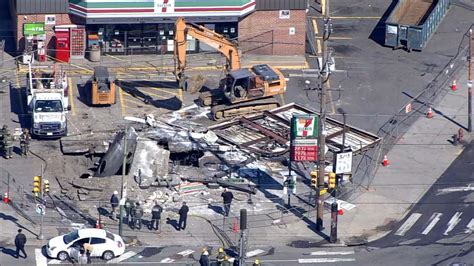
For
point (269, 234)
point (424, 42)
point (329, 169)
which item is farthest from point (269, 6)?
point (269, 234)

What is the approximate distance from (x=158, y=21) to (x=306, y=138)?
21.9 metres

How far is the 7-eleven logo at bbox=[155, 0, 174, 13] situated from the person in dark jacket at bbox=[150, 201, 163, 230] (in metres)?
22.2

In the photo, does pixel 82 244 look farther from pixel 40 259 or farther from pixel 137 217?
pixel 137 217

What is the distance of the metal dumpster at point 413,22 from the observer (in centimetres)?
10025

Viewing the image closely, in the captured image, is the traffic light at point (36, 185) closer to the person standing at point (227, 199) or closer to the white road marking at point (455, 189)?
the person standing at point (227, 199)

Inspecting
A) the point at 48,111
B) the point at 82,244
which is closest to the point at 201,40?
the point at 48,111

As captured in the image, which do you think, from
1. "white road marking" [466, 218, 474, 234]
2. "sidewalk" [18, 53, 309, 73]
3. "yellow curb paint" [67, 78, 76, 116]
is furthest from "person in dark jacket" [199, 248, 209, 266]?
"sidewalk" [18, 53, 309, 73]

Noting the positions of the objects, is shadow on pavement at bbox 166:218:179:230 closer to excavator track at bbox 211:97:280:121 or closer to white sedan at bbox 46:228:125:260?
white sedan at bbox 46:228:125:260

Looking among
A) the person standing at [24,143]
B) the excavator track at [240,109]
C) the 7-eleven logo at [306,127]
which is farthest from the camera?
the excavator track at [240,109]

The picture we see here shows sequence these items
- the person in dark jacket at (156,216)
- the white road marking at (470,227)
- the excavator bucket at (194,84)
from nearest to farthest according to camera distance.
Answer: the person in dark jacket at (156,216)
the white road marking at (470,227)
the excavator bucket at (194,84)

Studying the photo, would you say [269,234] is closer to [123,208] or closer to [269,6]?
[123,208]

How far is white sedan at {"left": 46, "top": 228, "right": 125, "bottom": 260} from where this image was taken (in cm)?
7188

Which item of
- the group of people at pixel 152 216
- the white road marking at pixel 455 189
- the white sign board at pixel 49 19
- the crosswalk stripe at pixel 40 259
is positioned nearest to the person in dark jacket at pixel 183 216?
the group of people at pixel 152 216

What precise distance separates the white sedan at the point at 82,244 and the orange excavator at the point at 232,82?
18123 mm
